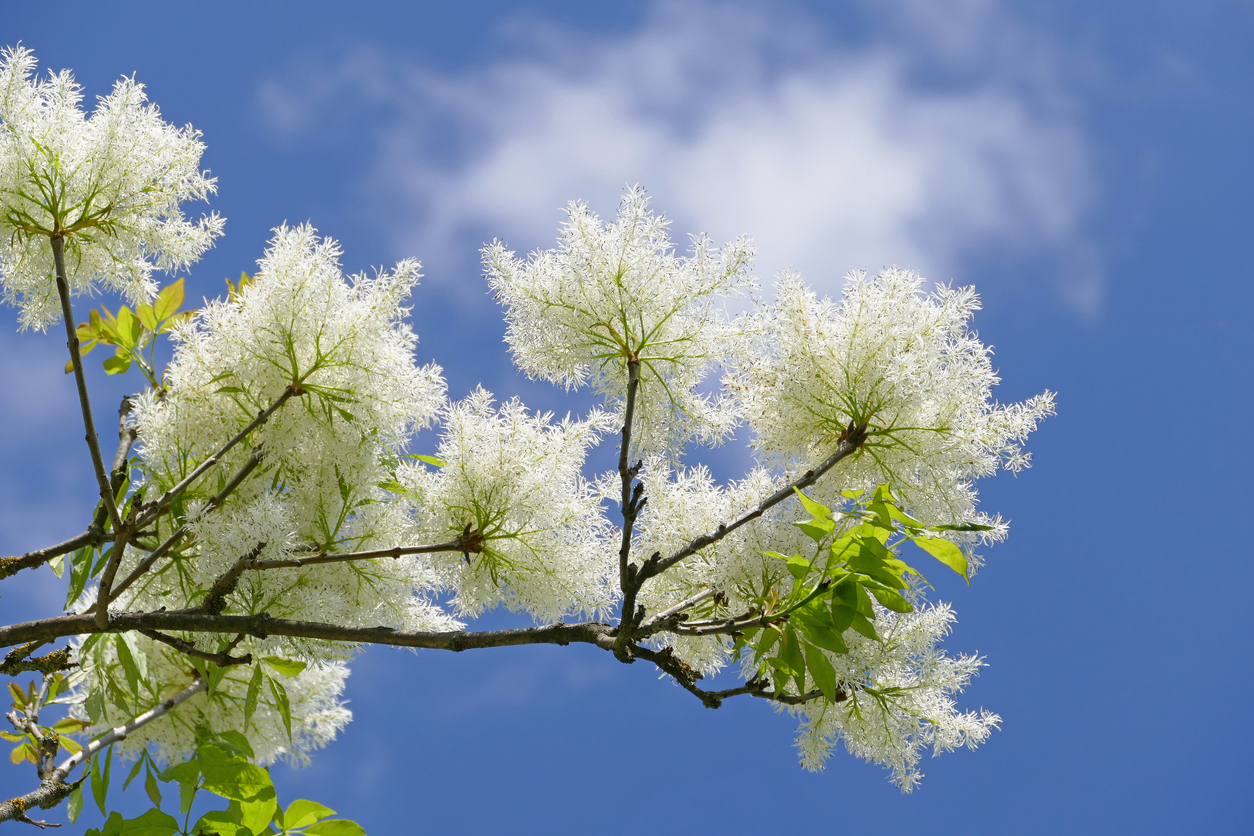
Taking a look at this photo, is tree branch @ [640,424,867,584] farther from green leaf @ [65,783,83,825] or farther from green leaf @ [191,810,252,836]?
green leaf @ [65,783,83,825]

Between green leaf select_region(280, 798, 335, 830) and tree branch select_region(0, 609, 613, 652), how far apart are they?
20.3 inches

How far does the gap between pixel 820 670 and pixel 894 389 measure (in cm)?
94

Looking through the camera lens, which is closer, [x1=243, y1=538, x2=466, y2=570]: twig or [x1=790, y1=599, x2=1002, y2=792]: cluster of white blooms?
[x1=243, y1=538, x2=466, y2=570]: twig

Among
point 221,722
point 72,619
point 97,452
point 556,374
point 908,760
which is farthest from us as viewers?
point 221,722

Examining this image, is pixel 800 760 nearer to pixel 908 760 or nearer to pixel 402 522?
pixel 908 760

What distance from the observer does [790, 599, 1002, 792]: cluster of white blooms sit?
2688 mm

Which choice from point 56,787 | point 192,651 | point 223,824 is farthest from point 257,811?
point 56,787

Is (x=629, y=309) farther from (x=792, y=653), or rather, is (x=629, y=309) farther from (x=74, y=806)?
(x=74, y=806)

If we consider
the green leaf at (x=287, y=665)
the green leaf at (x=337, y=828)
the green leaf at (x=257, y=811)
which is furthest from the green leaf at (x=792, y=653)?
the green leaf at (x=287, y=665)

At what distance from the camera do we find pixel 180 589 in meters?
2.62

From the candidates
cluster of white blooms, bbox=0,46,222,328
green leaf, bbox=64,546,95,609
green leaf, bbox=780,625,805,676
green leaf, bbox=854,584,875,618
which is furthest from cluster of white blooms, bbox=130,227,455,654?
green leaf, bbox=854,584,875,618

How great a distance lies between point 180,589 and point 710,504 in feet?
5.09

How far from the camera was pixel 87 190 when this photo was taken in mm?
2525

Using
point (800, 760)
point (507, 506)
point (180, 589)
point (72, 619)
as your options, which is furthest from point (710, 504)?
point (72, 619)
